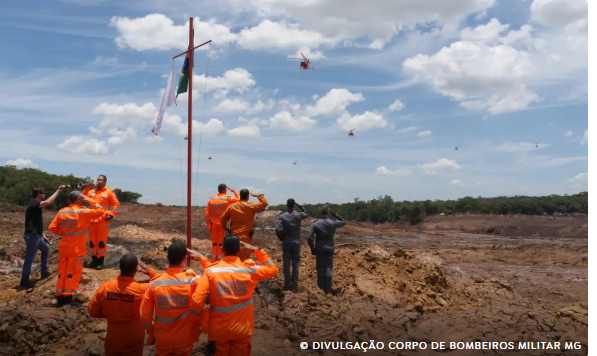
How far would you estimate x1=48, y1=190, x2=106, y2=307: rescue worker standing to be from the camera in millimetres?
8203

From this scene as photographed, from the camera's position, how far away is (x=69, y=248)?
823 cm

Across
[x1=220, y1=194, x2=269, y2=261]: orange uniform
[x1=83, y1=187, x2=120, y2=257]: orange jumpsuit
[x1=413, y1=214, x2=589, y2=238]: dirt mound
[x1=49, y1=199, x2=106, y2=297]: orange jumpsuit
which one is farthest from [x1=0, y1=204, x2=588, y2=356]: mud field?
[x1=413, y1=214, x2=589, y2=238]: dirt mound

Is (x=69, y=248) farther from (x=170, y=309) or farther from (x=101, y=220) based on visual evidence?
(x=170, y=309)

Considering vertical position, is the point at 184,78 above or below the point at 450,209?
above

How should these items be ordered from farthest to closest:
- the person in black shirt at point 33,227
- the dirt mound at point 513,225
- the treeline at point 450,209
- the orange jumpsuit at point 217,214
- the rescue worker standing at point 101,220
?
the treeline at point 450,209 → the dirt mound at point 513,225 → the orange jumpsuit at point 217,214 → the rescue worker standing at point 101,220 → the person in black shirt at point 33,227

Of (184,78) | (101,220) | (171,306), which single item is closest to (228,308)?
(171,306)

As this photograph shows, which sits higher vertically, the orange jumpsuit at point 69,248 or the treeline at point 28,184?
the treeline at point 28,184

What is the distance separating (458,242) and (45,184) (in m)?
31.9

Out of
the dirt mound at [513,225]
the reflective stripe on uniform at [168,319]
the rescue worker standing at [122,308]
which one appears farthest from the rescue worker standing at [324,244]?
the dirt mound at [513,225]

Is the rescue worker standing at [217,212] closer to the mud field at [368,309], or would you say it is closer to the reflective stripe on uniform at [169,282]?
the mud field at [368,309]

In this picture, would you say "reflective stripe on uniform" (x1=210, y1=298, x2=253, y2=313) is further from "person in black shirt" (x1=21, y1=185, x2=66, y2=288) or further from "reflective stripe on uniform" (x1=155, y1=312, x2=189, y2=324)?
"person in black shirt" (x1=21, y1=185, x2=66, y2=288)

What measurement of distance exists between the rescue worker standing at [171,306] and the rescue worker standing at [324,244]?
522cm

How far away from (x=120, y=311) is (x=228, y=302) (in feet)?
4.44

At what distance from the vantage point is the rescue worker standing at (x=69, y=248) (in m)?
8.20
